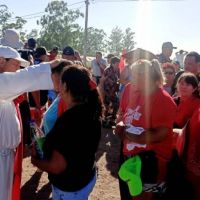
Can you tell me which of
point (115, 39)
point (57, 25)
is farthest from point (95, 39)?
point (57, 25)

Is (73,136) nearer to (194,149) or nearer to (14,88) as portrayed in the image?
(14,88)

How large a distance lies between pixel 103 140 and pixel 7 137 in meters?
5.06

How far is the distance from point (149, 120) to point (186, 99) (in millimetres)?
927

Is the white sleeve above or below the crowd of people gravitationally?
above

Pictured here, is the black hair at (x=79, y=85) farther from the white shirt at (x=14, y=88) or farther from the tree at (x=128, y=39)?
the tree at (x=128, y=39)

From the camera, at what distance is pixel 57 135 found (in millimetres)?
2227

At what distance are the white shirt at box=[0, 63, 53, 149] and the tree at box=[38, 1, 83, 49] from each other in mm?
59143

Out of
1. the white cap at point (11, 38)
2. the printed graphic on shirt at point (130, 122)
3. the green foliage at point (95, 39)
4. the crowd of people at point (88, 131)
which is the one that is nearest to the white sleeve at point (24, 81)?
the crowd of people at point (88, 131)

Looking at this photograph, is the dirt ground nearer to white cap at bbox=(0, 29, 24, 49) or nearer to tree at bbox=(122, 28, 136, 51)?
white cap at bbox=(0, 29, 24, 49)

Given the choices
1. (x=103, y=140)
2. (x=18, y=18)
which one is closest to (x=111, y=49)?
(x=18, y=18)

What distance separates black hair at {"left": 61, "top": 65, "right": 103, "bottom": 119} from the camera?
2295 millimetres

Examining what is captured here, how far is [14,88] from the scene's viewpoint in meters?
2.45

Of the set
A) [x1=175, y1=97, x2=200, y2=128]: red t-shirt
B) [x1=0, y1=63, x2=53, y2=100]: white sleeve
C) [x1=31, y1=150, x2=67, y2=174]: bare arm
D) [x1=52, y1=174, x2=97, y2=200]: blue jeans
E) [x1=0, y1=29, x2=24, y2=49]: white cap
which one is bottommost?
[x1=52, y1=174, x2=97, y2=200]: blue jeans

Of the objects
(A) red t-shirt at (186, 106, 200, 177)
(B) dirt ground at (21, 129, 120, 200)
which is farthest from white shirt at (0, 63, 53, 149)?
(B) dirt ground at (21, 129, 120, 200)
